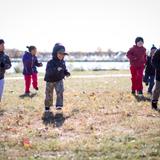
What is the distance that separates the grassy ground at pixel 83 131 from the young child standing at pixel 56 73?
1.18 feet

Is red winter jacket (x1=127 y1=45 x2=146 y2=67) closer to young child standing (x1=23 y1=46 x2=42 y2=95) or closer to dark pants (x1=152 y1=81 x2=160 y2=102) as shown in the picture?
dark pants (x1=152 y1=81 x2=160 y2=102)

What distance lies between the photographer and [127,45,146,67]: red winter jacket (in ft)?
52.4

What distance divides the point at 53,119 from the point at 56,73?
153 cm

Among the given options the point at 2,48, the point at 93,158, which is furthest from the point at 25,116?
the point at 93,158

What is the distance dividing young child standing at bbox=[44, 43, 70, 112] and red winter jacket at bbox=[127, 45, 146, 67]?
13.4ft

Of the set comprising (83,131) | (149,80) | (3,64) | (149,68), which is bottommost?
(83,131)

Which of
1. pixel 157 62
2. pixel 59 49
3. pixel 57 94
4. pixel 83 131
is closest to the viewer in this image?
pixel 83 131

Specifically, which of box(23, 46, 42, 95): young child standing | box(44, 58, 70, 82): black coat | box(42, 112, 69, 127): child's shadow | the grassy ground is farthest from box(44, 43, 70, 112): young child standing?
box(23, 46, 42, 95): young child standing

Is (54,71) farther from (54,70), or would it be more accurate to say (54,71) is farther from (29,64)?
(29,64)

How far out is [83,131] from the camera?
31.8 feet

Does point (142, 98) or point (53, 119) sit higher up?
point (142, 98)

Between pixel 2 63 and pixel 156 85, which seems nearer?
pixel 156 85

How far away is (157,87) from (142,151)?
5.00 metres

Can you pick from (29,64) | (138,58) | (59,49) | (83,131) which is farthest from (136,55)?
(83,131)
